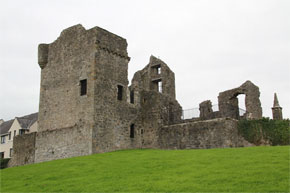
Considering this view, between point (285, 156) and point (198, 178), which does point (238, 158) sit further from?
point (198, 178)

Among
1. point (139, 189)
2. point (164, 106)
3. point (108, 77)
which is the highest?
point (108, 77)

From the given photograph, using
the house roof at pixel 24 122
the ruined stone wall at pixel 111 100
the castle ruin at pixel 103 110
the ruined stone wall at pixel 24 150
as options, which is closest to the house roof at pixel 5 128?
the house roof at pixel 24 122

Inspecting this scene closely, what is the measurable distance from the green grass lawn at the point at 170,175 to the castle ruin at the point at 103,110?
195 inches

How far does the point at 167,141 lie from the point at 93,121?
214 inches

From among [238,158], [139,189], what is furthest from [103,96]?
[139,189]

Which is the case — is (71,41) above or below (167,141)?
above

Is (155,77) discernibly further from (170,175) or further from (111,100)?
(170,175)

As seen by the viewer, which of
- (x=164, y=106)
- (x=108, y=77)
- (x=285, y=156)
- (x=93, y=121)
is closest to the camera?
(x=285, y=156)

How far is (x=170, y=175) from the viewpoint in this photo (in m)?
12.4

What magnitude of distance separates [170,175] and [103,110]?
1101 cm

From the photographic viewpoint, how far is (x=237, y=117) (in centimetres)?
2447

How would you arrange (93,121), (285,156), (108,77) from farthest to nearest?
(108,77) < (93,121) < (285,156)

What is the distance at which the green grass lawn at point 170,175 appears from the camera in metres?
10.4

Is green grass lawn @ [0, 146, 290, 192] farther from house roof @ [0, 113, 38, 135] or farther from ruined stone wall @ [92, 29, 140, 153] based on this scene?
house roof @ [0, 113, 38, 135]
